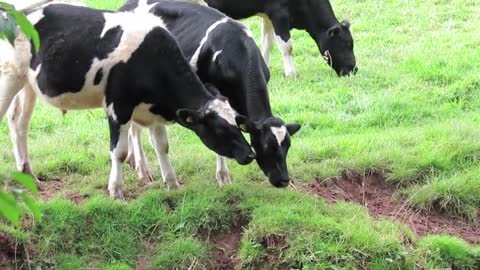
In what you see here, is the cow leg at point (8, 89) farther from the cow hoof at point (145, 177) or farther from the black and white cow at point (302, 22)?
the black and white cow at point (302, 22)

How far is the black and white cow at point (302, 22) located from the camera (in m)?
12.1

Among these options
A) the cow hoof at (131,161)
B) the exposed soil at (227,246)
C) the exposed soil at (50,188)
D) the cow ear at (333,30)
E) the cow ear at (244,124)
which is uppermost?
the cow ear at (244,124)

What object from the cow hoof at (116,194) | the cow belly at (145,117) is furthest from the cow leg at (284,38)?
the cow hoof at (116,194)

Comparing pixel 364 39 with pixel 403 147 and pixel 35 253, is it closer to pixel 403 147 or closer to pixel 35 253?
pixel 403 147

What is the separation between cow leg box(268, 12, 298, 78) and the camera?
476 inches

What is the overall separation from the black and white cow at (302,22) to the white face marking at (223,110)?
17.7ft

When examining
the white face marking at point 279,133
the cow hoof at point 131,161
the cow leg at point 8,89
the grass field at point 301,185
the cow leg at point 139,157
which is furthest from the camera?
the cow hoof at point 131,161

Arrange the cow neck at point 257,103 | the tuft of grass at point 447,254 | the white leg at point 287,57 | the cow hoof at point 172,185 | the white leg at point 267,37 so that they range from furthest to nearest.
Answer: the white leg at point 267,37, the white leg at point 287,57, the cow hoof at point 172,185, the cow neck at point 257,103, the tuft of grass at point 447,254

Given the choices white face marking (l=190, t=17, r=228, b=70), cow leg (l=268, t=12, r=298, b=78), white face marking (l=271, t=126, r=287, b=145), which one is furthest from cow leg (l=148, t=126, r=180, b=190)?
cow leg (l=268, t=12, r=298, b=78)

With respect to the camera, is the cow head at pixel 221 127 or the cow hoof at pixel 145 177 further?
the cow hoof at pixel 145 177

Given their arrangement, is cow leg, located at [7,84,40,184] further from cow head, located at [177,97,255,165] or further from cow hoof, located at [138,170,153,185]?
cow head, located at [177,97,255,165]

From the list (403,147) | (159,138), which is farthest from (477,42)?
(159,138)

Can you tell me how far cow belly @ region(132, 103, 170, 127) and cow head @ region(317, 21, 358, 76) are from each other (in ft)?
17.4

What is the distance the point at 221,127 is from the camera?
6.71m
